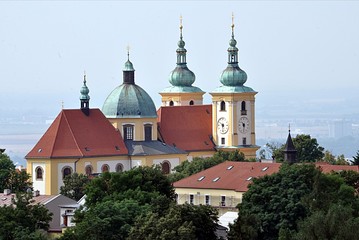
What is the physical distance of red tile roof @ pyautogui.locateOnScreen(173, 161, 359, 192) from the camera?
91.2 m

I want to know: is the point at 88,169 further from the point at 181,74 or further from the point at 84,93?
the point at 181,74

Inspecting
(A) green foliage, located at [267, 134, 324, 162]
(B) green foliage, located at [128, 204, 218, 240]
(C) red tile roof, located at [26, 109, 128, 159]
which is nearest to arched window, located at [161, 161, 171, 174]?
(C) red tile roof, located at [26, 109, 128, 159]

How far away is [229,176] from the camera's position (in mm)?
93250

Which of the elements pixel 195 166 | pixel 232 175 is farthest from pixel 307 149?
pixel 232 175

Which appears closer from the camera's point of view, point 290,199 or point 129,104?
point 290,199

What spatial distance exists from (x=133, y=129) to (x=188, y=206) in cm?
5191

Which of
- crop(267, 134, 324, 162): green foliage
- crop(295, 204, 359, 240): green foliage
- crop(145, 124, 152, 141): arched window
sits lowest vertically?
crop(295, 204, 359, 240): green foliage

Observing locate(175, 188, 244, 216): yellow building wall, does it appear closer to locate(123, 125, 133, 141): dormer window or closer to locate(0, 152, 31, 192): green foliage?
locate(0, 152, 31, 192): green foliage

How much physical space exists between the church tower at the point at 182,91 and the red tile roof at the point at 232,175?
39.6 metres

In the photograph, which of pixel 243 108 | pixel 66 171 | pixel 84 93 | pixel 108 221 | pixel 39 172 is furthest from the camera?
pixel 243 108

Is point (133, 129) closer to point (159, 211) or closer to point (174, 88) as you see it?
point (174, 88)

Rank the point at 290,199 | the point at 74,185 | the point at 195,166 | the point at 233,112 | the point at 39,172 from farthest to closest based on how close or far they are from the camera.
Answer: the point at 233,112 < the point at 39,172 < the point at 195,166 < the point at 74,185 < the point at 290,199

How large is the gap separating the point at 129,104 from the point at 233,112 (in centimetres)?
986

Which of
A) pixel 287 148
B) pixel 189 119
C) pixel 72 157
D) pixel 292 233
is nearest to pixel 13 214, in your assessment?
pixel 292 233
